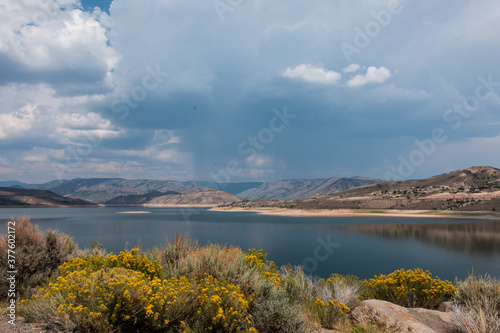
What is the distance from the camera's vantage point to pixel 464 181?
134250mm

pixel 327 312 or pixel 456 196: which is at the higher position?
pixel 327 312

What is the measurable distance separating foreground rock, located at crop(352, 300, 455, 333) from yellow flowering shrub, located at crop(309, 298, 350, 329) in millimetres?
514

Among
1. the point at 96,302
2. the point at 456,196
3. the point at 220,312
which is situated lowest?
the point at 456,196

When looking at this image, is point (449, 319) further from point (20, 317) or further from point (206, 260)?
point (20, 317)

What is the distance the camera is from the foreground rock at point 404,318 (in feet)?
21.1

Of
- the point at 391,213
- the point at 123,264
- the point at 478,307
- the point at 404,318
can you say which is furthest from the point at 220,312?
the point at 391,213

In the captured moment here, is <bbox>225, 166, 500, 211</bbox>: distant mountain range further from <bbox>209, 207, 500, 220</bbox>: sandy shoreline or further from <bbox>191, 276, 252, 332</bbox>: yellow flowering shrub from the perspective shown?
<bbox>191, 276, 252, 332</bbox>: yellow flowering shrub

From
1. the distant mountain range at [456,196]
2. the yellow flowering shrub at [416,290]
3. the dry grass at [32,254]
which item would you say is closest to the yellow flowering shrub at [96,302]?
the dry grass at [32,254]

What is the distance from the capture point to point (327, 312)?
729cm

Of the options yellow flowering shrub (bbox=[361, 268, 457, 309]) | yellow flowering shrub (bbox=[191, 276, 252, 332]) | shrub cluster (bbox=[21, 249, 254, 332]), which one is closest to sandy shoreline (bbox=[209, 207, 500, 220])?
yellow flowering shrub (bbox=[361, 268, 457, 309])

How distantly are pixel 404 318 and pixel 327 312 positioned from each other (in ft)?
5.30

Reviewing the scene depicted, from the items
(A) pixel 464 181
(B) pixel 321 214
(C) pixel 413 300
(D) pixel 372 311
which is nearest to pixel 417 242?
(C) pixel 413 300

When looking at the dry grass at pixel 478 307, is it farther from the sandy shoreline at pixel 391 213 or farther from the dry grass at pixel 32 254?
the sandy shoreline at pixel 391 213

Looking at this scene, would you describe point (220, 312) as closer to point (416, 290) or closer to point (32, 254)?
point (32, 254)
